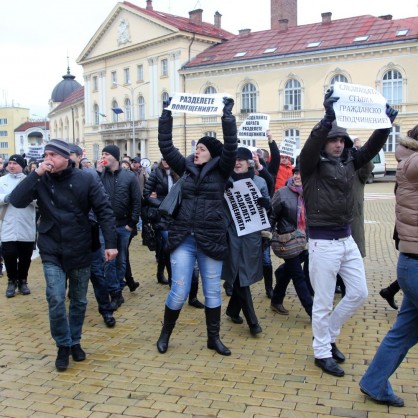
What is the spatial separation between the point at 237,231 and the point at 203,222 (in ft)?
2.21

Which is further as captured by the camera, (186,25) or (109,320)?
(186,25)

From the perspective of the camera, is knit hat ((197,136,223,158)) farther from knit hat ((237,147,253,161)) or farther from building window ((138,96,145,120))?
building window ((138,96,145,120))

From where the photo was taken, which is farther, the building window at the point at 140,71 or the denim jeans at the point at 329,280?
the building window at the point at 140,71

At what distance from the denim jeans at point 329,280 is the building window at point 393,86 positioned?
38.1m

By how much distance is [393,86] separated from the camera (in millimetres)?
40500

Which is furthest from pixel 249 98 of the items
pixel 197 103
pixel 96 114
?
pixel 197 103

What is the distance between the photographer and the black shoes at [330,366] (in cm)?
467

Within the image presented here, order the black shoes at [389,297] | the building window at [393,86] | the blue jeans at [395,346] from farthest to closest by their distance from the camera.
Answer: the building window at [393,86], the black shoes at [389,297], the blue jeans at [395,346]

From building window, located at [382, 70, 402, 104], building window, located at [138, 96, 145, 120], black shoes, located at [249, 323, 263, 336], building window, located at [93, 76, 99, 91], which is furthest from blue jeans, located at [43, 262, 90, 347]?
building window, located at [93, 76, 99, 91]

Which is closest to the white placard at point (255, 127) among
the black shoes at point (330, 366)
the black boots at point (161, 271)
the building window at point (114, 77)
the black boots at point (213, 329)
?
the black boots at point (161, 271)

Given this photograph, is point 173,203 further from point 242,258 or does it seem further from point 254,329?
point 254,329

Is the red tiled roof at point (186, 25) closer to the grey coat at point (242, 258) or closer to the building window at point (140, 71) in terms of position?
the building window at point (140, 71)

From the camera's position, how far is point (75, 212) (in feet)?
16.1

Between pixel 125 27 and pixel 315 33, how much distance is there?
74.4 ft
